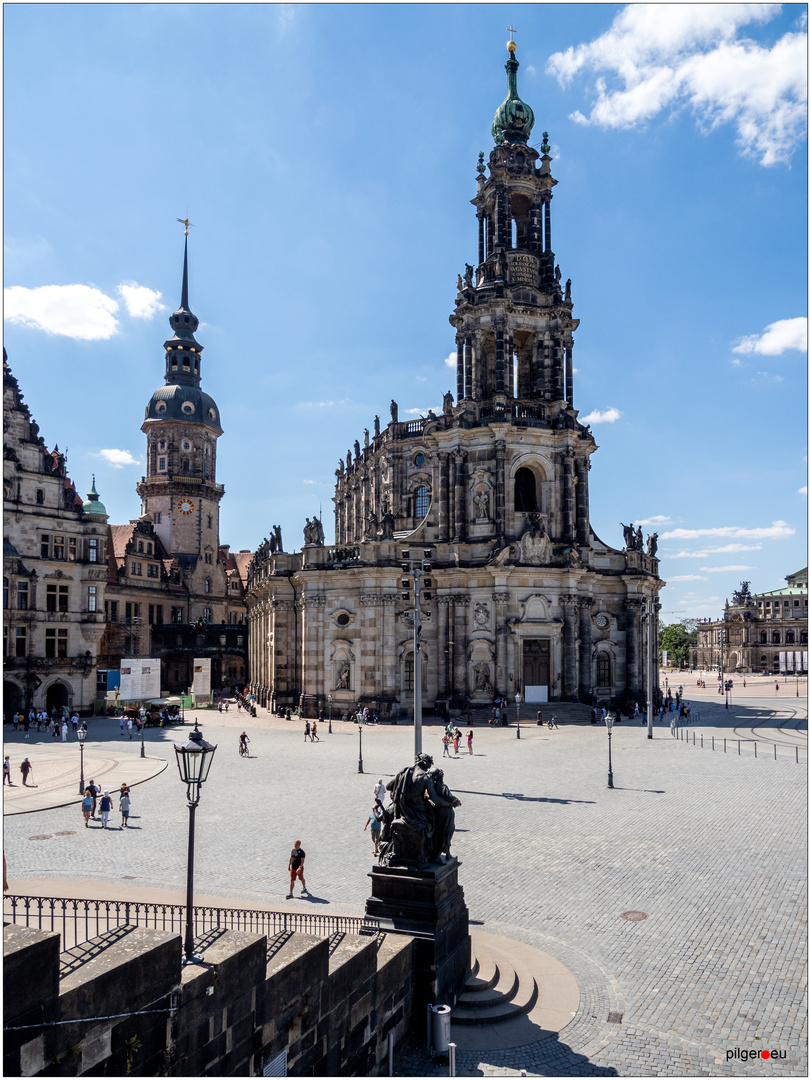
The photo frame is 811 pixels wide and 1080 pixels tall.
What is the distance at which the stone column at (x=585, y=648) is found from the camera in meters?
54.0

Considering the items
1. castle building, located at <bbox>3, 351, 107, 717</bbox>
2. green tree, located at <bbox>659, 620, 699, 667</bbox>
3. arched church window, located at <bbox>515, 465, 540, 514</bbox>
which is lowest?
green tree, located at <bbox>659, 620, 699, 667</bbox>

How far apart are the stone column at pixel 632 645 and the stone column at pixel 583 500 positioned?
591 centimetres

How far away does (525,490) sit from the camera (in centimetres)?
6006

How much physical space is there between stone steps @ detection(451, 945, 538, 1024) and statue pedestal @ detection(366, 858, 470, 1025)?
204mm

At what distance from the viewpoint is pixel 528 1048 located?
11.1 meters

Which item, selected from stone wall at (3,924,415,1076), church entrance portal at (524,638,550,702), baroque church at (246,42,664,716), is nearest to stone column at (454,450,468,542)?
baroque church at (246,42,664,716)

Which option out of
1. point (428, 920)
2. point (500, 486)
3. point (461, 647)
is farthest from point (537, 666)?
point (428, 920)

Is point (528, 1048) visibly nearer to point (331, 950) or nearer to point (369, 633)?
point (331, 950)

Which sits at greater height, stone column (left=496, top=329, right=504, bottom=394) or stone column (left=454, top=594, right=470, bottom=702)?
stone column (left=496, top=329, right=504, bottom=394)

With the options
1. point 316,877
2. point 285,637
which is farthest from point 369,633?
point 316,877

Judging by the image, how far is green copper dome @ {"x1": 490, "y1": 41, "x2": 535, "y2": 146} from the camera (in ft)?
208

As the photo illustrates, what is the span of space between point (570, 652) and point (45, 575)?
122 ft

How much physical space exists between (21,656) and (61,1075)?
50396mm

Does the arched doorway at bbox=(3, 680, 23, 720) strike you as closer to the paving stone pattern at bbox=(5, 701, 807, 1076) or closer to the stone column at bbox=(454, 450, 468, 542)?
the paving stone pattern at bbox=(5, 701, 807, 1076)
